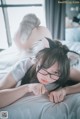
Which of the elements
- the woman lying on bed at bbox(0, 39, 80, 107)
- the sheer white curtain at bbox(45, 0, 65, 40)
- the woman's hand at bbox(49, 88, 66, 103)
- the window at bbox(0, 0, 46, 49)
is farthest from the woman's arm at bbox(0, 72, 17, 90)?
the sheer white curtain at bbox(45, 0, 65, 40)

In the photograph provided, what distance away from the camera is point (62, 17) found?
3.22 ft

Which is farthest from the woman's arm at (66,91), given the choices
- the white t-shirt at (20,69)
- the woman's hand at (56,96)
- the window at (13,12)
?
the window at (13,12)

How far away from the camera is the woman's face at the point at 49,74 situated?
0.48m

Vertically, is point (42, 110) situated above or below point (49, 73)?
below

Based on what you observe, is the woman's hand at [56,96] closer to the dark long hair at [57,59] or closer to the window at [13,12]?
the dark long hair at [57,59]

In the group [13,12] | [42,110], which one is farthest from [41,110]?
[13,12]

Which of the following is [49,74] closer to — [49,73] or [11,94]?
[49,73]

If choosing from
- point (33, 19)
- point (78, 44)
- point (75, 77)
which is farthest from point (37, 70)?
point (78, 44)

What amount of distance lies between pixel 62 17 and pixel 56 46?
54cm

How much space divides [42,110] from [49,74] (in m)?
0.11

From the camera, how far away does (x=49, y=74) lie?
486 millimetres

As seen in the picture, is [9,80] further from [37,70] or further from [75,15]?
[75,15]

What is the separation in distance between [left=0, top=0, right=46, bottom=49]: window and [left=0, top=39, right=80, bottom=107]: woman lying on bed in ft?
1.37

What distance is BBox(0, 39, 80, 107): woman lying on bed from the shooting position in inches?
19.0
